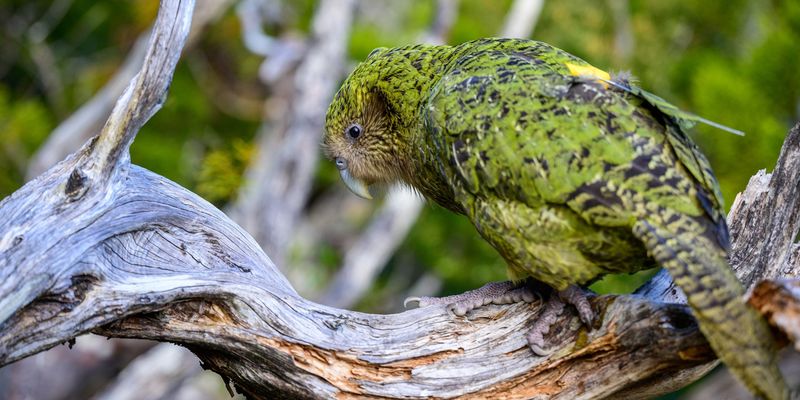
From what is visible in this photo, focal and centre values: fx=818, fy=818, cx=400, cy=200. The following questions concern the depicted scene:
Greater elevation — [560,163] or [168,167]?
[168,167]

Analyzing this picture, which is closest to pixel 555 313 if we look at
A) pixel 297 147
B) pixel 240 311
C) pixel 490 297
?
pixel 490 297

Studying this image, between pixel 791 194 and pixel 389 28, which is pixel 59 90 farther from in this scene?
pixel 791 194

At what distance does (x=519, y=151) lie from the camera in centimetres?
378

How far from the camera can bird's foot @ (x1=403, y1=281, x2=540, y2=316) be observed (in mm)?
4152

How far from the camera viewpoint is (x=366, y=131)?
16.3 feet

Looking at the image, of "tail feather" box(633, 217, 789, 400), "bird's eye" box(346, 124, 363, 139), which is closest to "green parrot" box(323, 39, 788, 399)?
"tail feather" box(633, 217, 789, 400)

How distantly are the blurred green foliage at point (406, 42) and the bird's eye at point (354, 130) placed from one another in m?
1.85

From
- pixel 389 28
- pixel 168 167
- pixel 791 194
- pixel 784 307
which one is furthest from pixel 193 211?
pixel 389 28

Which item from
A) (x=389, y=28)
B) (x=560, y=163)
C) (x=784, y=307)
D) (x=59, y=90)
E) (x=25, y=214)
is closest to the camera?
(x=784, y=307)

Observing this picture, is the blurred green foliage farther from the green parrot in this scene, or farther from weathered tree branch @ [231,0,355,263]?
the green parrot

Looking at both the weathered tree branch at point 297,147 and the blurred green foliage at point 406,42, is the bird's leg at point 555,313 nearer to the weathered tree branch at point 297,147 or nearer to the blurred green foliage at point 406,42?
the blurred green foliage at point 406,42

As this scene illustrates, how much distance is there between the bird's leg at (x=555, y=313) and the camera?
382 cm

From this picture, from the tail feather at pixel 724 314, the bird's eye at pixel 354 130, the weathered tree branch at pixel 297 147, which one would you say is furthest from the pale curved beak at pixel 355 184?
the weathered tree branch at pixel 297 147

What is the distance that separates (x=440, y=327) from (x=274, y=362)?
33.0 inches
